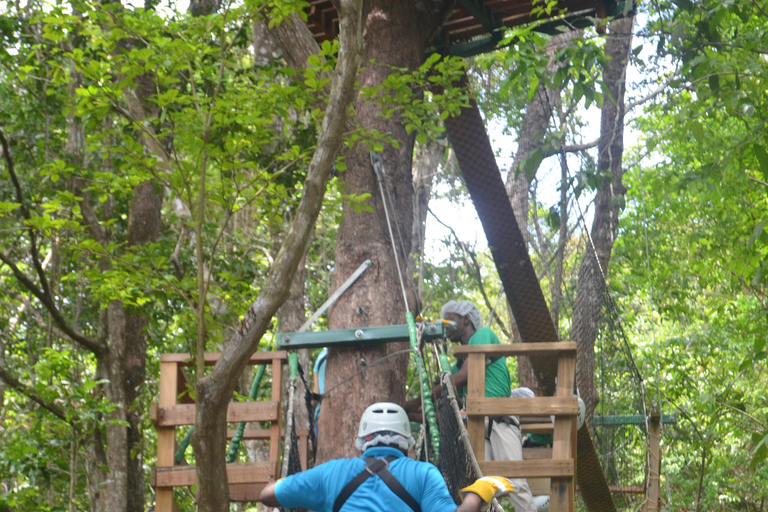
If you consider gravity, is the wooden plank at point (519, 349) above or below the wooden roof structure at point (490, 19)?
below

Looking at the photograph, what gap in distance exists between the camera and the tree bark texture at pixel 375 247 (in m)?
3.70

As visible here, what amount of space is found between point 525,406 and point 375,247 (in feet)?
3.56

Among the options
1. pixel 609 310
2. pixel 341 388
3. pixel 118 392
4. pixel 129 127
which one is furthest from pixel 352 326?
pixel 118 392

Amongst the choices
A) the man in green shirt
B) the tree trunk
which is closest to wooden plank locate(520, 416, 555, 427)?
the man in green shirt

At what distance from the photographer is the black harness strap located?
8.41 ft

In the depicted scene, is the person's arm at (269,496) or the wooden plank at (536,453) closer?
the person's arm at (269,496)

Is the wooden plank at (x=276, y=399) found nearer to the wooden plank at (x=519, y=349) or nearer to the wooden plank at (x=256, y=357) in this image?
the wooden plank at (x=256, y=357)

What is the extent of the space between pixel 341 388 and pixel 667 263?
8.36 metres

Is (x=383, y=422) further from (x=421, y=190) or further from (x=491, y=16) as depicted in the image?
(x=421, y=190)

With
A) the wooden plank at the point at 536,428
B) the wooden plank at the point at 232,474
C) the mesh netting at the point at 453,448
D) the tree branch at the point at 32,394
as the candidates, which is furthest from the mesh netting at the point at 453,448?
the tree branch at the point at 32,394

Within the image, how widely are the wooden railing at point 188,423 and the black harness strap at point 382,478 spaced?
1093mm

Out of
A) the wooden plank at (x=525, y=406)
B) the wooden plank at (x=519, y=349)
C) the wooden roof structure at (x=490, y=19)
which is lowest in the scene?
the wooden plank at (x=525, y=406)

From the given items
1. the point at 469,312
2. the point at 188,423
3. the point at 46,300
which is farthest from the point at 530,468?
the point at 46,300

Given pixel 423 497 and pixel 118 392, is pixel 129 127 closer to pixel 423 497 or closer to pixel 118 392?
pixel 118 392
